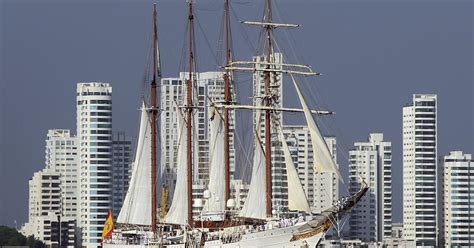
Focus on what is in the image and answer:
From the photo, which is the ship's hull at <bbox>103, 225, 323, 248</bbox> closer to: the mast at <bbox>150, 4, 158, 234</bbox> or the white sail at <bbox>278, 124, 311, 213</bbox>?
the white sail at <bbox>278, 124, 311, 213</bbox>

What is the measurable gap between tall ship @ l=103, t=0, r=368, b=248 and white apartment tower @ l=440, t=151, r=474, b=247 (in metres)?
51.2

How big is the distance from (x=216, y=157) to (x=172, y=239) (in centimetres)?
432

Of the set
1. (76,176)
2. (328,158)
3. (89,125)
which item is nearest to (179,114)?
(328,158)

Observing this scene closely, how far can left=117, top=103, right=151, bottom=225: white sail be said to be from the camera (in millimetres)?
66938

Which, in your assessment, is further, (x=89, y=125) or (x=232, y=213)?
(x=89, y=125)

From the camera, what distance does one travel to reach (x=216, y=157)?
68.0 meters

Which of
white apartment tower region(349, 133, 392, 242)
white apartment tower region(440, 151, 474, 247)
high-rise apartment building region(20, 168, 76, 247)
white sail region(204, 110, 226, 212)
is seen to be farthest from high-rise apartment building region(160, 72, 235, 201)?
white apartment tower region(440, 151, 474, 247)

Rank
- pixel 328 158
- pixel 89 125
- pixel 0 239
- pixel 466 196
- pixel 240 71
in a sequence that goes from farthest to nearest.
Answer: pixel 466 196
pixel 89 125
pixel 0 239
pixel 240 71
pixel 328 158

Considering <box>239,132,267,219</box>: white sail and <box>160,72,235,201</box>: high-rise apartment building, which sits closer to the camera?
<box>239,132,267,219</box>: white sail

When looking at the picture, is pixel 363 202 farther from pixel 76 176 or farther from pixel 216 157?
pixel 216 157

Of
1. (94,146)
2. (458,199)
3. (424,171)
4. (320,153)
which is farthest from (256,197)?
(458,199)

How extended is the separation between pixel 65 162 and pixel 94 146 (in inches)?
443

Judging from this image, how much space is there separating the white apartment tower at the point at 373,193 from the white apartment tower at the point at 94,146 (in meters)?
18.5

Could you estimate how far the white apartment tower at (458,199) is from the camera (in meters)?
119
